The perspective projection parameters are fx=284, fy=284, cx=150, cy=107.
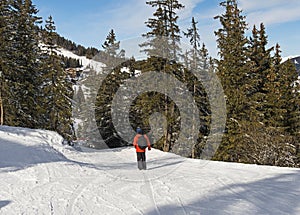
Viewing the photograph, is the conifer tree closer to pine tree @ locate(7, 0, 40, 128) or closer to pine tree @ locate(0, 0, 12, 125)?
pine tree @ locate(7, 0, 40, 128)

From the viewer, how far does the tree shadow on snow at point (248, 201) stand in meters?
6.09

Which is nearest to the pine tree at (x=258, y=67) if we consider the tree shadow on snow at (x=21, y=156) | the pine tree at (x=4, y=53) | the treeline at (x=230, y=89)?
the treeline at (x=230, y=89)

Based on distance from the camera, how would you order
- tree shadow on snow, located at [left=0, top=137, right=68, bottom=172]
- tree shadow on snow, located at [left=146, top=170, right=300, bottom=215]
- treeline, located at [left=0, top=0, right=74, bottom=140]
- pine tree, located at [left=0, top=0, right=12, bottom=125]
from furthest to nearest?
treeline, located at [left=0, top=0, right=74, bottom=140] < pine tree, located at [left=0, top=0, right=12, bottom=125] < tree shadow on snow, located at [left=0, top=137, right=68, bottom=172] < tree shadow on snow, located at [left=146, top=170, right=300, bottom=215]

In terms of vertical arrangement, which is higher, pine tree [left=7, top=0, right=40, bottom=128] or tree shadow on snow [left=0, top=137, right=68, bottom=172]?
pine tree [left=7, top=0, right=40, bottom=128]

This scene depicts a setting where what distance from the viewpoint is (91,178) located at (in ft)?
28.0

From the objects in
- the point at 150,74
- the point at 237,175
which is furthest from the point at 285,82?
the point at 237,175

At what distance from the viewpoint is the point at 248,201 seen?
6797mm

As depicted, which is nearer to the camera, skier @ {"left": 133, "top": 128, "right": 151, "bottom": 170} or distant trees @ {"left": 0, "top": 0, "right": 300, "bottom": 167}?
skier @ {"left": 133, "top": 128, "right": 151, "bottom": 170}

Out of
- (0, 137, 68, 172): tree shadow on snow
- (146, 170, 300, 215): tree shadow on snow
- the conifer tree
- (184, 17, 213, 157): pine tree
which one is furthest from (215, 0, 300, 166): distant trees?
(0, 137, 68, 172): tree shadow on snow

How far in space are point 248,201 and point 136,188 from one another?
284 centimetres

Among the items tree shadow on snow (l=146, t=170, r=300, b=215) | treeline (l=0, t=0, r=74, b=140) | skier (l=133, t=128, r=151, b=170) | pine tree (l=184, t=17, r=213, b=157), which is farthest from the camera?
pine tree (l=184, t=17, r=213, b=157)

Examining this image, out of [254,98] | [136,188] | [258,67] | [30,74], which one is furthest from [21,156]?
[258,67]

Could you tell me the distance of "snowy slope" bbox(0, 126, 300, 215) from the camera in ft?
20.1

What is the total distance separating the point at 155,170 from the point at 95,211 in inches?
193
